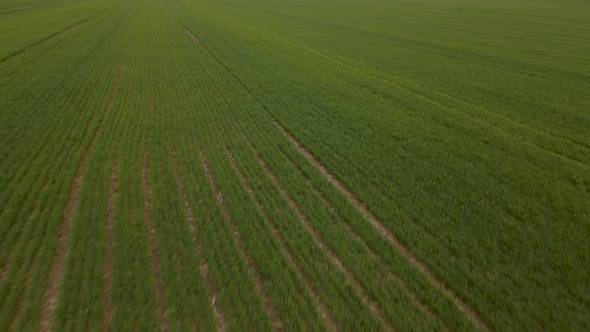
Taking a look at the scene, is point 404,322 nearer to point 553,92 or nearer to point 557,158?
point 557,158

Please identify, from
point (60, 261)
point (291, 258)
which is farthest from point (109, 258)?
point (291, 258)

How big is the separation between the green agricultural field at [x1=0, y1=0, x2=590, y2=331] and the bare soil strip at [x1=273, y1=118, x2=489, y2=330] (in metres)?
0.04

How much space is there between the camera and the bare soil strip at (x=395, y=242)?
14.8 ft

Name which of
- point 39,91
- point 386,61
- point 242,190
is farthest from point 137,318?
point 386,61

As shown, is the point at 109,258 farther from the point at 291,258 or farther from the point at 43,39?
the point at 43,39

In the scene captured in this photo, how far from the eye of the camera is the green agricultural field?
4.55 m

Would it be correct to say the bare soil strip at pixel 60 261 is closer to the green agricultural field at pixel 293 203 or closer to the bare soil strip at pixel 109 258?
the green agricultural field at pixel 293 203

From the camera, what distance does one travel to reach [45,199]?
22.9 ft

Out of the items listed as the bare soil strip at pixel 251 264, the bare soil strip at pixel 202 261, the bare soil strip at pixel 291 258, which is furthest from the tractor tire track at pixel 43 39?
the bare soil strip at pixel 291 258

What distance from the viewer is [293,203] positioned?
7102mm

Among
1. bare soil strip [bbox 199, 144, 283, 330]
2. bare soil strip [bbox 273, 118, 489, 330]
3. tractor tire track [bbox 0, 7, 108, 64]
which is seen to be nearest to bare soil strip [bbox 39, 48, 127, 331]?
bare soil strip [bbox 199, 144, 283, 330]

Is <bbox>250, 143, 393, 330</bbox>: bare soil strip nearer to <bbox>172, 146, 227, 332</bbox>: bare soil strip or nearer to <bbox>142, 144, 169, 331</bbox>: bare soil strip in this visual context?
<bbox>172, 146, 227, 332</bbox>: bare soil strip

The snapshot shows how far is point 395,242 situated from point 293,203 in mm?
2662

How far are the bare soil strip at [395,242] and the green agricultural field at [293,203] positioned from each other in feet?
0.12
